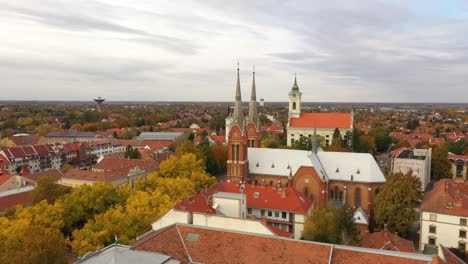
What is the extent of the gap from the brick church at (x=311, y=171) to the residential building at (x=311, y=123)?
146ft

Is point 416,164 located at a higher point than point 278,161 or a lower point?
lower

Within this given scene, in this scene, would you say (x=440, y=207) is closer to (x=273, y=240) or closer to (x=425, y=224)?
(x=425, y=224)

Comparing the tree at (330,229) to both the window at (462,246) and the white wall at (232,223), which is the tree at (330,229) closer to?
the white wall at (232,223)

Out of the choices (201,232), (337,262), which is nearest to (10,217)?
(201,232)

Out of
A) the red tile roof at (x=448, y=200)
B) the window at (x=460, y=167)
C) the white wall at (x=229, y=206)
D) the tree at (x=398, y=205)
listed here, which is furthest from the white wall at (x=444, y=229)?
the window at (x=460, y=167)

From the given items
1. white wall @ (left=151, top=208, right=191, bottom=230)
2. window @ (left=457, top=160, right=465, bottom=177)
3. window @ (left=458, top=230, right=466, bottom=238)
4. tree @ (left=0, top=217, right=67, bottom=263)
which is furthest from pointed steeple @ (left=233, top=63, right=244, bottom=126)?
window @ (left=457, top=160, right=465, bottom=177)

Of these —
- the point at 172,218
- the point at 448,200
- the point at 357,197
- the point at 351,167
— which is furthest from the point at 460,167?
the point at 172,218

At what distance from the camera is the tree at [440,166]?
3105 inches

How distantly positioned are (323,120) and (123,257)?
88.3 meters

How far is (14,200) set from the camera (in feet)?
183

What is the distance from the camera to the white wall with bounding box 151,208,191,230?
36431 mm

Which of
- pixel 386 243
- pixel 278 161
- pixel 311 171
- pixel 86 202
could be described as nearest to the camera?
pixel 386 243

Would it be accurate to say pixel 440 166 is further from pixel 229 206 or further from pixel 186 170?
pixel 229 206

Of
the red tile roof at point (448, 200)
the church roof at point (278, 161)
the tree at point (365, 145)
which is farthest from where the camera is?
the tree at point (365, 145)
